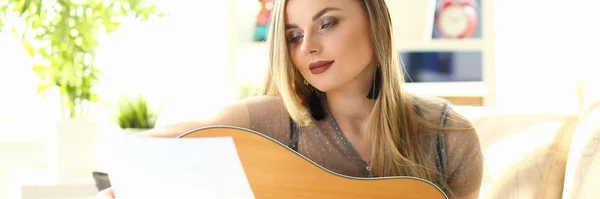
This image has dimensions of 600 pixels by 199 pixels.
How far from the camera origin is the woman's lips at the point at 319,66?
1260mm

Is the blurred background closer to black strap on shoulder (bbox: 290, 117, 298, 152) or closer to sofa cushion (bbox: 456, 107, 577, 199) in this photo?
sofa cushion (bbox: 456, 107, 577, 199)

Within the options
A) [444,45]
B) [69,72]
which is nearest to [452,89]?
[444,45]

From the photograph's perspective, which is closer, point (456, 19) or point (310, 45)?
point (310, 45)

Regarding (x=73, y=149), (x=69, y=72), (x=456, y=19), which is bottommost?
(x=73, y=149)

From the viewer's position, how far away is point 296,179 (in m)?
1.16

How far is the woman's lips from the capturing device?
1.26 m

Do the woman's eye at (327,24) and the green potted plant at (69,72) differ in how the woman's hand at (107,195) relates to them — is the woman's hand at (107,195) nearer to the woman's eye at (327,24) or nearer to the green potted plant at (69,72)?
the woman's eye at (327,24)

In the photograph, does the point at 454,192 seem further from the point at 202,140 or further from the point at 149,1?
the point at 149,1

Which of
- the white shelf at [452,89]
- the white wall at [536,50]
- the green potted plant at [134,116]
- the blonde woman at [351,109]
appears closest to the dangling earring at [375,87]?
the blonde woman at [351,109]

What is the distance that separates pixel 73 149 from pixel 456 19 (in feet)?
5.16

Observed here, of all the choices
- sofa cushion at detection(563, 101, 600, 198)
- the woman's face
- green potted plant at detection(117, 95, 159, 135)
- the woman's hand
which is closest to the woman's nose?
the woman's face

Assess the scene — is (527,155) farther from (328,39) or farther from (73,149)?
(73,149)

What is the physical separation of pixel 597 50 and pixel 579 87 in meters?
1.60

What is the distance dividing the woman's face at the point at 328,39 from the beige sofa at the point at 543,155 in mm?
316
